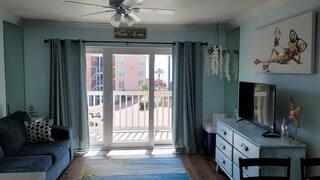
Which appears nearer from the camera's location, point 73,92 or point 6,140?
point 6,140

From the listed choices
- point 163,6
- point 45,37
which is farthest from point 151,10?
point 45,37

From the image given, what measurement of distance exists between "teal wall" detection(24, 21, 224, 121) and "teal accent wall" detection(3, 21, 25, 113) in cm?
13

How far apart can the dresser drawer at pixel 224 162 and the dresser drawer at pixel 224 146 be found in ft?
0.21

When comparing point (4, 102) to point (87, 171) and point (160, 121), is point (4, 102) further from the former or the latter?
point (87, 171)

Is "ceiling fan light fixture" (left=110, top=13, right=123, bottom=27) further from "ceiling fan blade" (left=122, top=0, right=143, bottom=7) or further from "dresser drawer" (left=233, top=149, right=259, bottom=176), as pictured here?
"dresser drawer" (left=233, top=149, right=259, bottom=176)

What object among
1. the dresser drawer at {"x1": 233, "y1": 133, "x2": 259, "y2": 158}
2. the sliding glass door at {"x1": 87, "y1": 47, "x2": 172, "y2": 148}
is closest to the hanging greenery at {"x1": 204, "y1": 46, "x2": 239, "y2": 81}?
the sliding glass door at {"x1": 87, "y1": 47, "x2": 172, "y2": 148}

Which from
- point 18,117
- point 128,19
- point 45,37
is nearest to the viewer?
point 128,19

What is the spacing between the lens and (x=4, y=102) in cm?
440

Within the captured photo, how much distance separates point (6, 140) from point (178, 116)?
285cm

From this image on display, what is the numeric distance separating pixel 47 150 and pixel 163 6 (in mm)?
2443

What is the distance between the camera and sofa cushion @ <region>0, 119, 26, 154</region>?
11.9ft

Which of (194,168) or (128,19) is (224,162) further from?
(128,19)

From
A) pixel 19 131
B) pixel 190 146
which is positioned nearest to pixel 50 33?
pixel 19 131

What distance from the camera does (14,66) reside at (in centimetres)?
474
